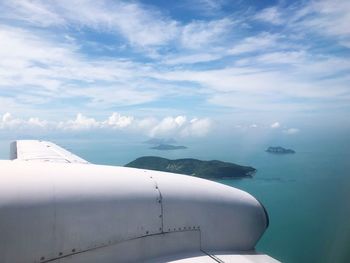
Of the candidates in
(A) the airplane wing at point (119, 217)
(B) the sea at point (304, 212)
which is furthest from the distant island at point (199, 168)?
(A) the airplane wing at point (119, 217)

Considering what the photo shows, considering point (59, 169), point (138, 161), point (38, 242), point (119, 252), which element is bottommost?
point (138, 161)

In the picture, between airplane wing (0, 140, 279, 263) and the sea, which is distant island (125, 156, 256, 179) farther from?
airplane wing (0, 140, 279, 263)

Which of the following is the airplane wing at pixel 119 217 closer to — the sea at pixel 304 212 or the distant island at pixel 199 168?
the sea at pixel 304 212

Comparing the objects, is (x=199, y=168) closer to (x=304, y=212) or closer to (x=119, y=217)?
(x=304, y=212)

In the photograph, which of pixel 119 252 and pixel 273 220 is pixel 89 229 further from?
pixel 273 220

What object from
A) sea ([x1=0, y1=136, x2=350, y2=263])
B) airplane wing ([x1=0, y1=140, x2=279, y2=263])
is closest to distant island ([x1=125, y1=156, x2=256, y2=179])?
sea ([x1=0, y1=136, x2=350, y2=263])

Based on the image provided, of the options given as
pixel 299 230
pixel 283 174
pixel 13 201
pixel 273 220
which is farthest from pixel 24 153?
pixel 283 174

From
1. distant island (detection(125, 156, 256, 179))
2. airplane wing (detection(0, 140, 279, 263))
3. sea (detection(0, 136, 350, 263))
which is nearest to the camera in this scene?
airplane wing (detection(0, 140, 279, 263))

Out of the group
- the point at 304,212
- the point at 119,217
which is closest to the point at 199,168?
the point at 304,212
